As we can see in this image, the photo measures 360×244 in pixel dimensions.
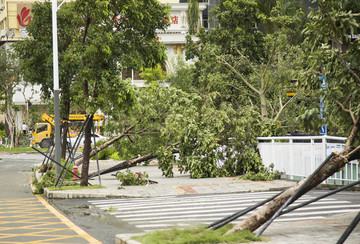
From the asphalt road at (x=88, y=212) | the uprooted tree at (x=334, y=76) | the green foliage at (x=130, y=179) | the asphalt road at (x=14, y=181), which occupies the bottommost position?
the asphalt road at (x=14, y=181)

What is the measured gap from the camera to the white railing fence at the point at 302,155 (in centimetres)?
1664

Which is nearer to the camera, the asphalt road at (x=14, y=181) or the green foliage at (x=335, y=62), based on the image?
the green foliage at (x=335, y=62)

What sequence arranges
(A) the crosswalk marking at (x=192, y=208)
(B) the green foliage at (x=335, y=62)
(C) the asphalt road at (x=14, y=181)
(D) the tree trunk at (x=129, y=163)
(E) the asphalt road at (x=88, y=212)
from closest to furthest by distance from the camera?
(B) the green foliage at (x=335, y=62)
(E) the asphalt road at (x=88, y=212)
(A) the crosswalk marking at (x=192, y=208)
(C) the asphalt road at (x=14, y=181)
(D) the tree trunk at (x=129, y=163)

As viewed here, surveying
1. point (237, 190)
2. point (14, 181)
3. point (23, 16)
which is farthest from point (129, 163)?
point (23, 16)

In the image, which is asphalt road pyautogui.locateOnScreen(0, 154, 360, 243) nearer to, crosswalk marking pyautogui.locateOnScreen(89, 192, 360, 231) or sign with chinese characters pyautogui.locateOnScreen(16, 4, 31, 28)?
crosswalk marking pyautogui.locateOnScreen(89, 192, 360, 231)

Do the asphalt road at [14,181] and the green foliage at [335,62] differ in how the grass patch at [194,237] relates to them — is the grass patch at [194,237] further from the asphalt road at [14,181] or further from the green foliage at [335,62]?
the asphalt road at [14,181]

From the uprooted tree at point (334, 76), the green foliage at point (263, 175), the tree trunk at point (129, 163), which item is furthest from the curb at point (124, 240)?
the tree trunk at point (129, 163)

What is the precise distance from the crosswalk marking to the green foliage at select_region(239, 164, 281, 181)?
293cm

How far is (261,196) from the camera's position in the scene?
15414 mm

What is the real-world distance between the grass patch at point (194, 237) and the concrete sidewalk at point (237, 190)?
292 mm

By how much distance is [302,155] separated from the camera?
59.5 ft

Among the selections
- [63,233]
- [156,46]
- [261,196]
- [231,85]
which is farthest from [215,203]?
[231,85]

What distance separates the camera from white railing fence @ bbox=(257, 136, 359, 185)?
655 inches

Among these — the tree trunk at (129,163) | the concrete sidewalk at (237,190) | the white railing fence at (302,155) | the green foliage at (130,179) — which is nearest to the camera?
the concrete sidewalk at (237,190)
